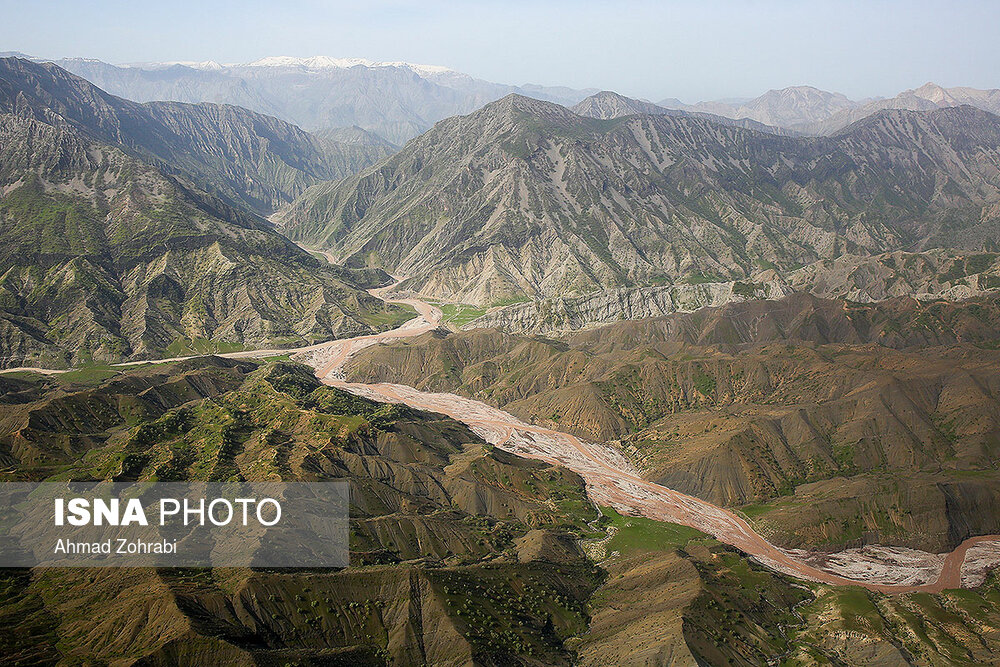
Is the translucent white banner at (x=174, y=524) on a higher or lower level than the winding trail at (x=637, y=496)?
higher

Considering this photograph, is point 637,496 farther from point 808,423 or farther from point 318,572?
point 318,572

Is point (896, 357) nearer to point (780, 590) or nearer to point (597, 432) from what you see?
point (597, 432)

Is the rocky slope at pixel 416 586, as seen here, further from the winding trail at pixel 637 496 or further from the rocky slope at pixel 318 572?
the winding trail at pixel 637 496

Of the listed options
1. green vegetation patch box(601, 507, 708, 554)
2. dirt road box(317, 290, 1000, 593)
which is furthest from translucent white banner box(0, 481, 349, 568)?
dirt road box(317, 290, 1000, 593)

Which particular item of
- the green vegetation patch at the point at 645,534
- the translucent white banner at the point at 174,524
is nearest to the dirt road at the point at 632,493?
the green vegetation patch at the point at 645,534

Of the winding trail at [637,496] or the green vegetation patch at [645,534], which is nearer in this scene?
the winding trail at [637,496]

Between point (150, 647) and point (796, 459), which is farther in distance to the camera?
point (796, 459)

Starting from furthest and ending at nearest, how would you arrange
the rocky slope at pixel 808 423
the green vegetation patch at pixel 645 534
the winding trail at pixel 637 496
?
the rocky slope at pixel 808 423 < the green vegetation patch at pixel 645 534 < the winding trail at pixel 637 496

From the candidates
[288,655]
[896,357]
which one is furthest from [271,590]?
[896,357]

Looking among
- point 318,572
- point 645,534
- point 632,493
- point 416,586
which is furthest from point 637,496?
point 318,572
